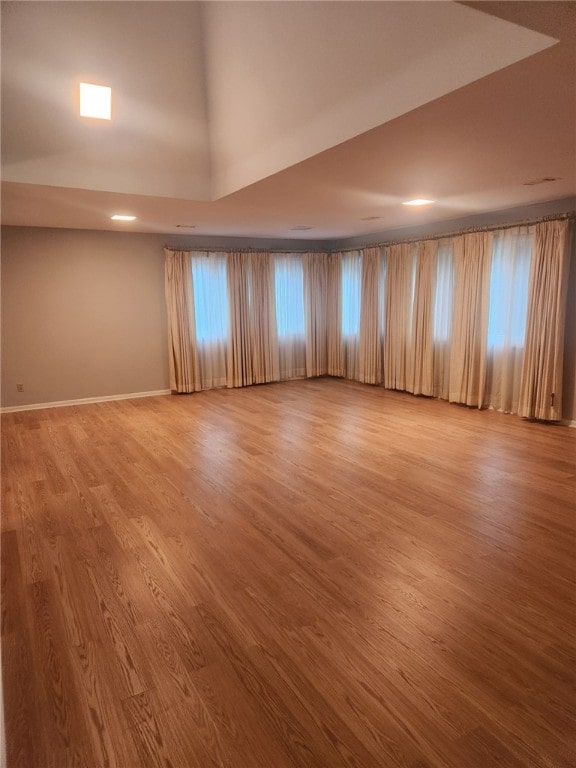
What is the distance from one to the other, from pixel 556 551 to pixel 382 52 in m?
2.73

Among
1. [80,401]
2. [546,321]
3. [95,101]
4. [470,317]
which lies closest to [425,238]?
[470,317]

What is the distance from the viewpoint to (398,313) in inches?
256

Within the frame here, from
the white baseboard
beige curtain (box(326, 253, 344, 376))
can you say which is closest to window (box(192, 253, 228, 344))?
Answer: the white baseboard

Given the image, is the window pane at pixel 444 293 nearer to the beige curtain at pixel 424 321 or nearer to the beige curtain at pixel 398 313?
the beige curtain at pixel 424 321

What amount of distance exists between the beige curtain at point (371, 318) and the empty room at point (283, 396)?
0.15 feet

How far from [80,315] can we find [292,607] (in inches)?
204

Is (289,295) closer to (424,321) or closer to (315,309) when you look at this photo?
(315,309)

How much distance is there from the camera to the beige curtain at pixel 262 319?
7141 mm

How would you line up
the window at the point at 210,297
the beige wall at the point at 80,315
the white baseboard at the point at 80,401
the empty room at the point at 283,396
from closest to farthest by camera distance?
the empty room at the point at 283,396 < the beige wall at the point at 80,315 < the white baseboard at the point at 80,401 < the window at the point at 210,297

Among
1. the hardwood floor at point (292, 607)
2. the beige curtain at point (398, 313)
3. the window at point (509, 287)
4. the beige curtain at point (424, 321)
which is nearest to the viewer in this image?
the hardwood floor at point (292, 607)

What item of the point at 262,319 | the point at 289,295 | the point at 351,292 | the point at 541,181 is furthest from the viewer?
the point at 289,295

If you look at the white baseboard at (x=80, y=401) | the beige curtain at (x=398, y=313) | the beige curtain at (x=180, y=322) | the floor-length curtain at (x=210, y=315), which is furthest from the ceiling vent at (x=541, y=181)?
the white baseboard at (x=80, y=401)

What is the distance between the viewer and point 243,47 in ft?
10.9

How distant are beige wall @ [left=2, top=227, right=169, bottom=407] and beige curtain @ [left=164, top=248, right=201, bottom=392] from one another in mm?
149
